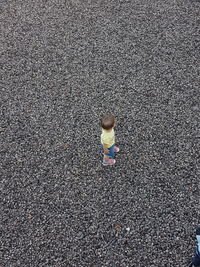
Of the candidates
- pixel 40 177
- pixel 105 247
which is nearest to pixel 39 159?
pixel 40 177

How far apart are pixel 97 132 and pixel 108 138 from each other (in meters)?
0.78

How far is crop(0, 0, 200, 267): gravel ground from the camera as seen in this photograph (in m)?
3.64

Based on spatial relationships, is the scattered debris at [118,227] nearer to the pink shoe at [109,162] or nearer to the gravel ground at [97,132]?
the gravel ground at [97,132]

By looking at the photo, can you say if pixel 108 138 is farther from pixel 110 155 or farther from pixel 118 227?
pixel 118 227

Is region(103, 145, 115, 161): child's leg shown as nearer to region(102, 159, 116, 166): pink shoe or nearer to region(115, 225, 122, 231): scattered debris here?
region(102, 159, 116, 166): pink shoe

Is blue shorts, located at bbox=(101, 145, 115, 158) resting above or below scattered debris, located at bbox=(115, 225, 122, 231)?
above

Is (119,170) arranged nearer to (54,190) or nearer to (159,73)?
(54,190)

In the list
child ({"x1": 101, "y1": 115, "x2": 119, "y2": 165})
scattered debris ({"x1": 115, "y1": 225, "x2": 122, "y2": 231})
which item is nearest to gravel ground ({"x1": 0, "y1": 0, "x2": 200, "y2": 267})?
scattered debris ({"x1": 115, "y1": 225, "x2": 122, "y2": 231})

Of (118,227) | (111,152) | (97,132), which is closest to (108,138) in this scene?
(111,152)

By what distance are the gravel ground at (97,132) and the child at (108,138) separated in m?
0.15

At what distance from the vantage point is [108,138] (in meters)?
3.78

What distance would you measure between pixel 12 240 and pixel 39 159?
3.70 ft

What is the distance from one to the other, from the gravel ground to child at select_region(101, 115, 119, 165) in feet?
0.49

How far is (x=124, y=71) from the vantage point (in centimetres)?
523
